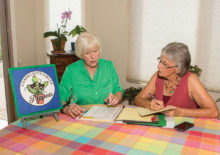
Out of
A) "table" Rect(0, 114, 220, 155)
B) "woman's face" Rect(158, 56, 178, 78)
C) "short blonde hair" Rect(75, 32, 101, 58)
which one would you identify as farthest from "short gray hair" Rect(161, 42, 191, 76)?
"short blonde hair" Rect(75, 32, 101, 58)

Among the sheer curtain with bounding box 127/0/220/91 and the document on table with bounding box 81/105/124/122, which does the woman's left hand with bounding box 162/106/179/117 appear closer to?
the document on table with bounding box 81/105/124/122

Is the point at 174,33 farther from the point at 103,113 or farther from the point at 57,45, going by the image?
the point at 103,113

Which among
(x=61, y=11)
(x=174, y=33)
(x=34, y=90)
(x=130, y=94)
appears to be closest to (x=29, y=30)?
(x=61, y=11)

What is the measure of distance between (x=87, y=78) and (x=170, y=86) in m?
0.72

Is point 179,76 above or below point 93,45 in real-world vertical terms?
below

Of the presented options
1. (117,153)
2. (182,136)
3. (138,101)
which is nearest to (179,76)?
(138,101)

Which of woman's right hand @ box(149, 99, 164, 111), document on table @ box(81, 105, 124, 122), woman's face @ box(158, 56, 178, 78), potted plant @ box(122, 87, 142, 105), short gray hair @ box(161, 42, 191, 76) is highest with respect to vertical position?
short gray hair @ box(161, 42, 191, 76)

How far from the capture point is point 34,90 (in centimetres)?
129

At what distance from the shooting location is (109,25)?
11.5 ft

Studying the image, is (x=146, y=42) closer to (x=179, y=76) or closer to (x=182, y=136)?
(x=179, y=76)

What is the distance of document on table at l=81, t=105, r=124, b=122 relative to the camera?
1290 millimetres

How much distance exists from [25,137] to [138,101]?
96cm

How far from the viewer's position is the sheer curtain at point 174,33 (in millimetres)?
2770

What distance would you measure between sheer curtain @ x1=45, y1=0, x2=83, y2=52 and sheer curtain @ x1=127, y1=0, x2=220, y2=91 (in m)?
0.96
